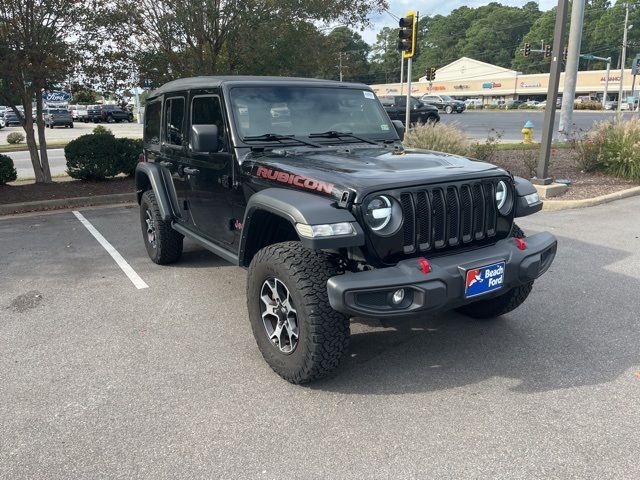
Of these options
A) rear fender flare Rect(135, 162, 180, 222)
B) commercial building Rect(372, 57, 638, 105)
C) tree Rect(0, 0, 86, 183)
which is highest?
commercial building Rect(372, 57, 638, 105)

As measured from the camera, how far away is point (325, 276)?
309 centimetres

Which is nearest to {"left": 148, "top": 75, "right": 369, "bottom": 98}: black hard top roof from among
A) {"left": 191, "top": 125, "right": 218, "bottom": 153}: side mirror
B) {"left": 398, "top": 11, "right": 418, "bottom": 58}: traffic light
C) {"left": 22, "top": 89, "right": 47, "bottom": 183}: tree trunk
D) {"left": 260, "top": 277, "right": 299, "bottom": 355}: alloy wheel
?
{"left": 191, "top": 125, "right": 218, "bottom": 153}: side mirror

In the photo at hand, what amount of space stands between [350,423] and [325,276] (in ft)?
2.71

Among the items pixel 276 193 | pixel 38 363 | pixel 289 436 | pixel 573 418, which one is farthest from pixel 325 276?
pixel 38 363

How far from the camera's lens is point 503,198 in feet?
12.1

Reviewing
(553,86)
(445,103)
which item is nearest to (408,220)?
(553,86)

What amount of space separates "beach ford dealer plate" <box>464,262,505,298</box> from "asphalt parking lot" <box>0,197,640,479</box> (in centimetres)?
63

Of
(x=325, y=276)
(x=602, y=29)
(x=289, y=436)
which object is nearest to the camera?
(x=289, y=436)

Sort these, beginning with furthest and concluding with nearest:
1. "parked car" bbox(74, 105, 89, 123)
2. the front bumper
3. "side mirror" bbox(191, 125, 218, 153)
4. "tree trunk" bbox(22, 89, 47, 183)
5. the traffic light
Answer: "parked car" bbox(74, 105, 89, 123) → the traffic light → "tree trunk" bbox(22, 89, 47, 183) → "side mirror" bbox(191, 125, 218, 153) → the front bumper

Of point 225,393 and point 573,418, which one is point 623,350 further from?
point 225,393

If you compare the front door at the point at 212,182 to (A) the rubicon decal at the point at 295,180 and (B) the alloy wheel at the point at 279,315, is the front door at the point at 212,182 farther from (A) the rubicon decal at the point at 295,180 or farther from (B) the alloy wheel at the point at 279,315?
(B) the alloy wheel at the point at 279,315

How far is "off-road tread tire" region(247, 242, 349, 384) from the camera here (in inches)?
119

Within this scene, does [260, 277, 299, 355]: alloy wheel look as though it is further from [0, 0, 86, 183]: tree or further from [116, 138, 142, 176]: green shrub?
[116, 138, 142, 176]: green shrub

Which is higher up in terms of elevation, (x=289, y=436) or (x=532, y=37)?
(x=532, y=37)
